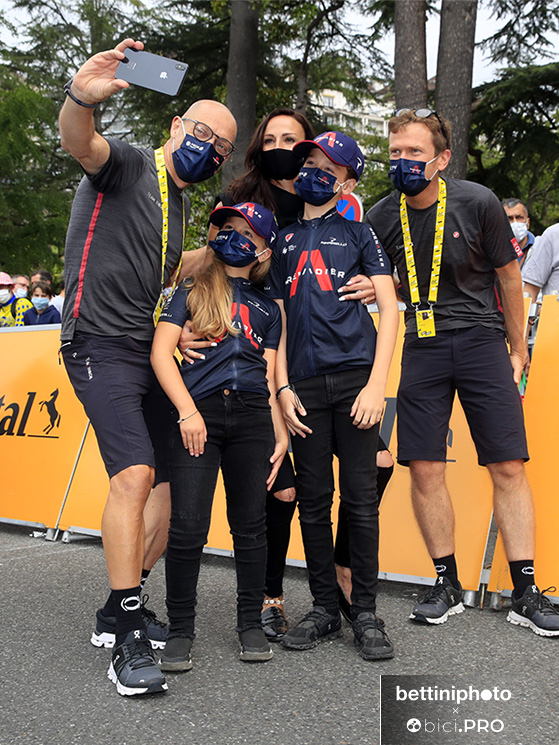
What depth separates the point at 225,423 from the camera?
316 centimetres

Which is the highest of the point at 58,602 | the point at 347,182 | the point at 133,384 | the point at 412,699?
the point at 347,182

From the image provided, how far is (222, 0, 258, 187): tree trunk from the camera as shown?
14.1 m

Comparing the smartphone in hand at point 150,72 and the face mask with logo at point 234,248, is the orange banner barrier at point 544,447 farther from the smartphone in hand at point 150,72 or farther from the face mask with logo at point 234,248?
the smartphone in hand at point 150,72

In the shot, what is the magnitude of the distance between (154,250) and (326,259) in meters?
0.74

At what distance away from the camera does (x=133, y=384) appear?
3160 millimetres

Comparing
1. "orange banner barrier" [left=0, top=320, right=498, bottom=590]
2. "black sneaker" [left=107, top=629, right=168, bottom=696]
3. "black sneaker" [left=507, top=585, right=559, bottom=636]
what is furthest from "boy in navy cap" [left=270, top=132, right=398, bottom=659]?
"orange banner barrier" [left=0, top=320, right=498, bottom=590]

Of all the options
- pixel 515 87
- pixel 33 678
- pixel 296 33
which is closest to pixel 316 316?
pixel 33 678

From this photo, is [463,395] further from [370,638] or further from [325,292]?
[370,638]

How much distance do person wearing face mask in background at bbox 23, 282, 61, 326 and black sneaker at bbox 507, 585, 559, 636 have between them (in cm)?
792

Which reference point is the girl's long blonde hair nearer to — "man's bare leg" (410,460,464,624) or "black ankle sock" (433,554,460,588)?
"man's bare leg" (410,460,464,624)

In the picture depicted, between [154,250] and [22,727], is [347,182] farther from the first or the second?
[22,727]

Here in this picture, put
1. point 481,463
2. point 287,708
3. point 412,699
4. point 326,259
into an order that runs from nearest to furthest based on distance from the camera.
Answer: point 412,699
point 287,708
point 326,259
point 481,463

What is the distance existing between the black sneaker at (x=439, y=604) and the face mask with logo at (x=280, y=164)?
2.12m

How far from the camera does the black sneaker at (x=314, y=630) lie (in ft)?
10.7
